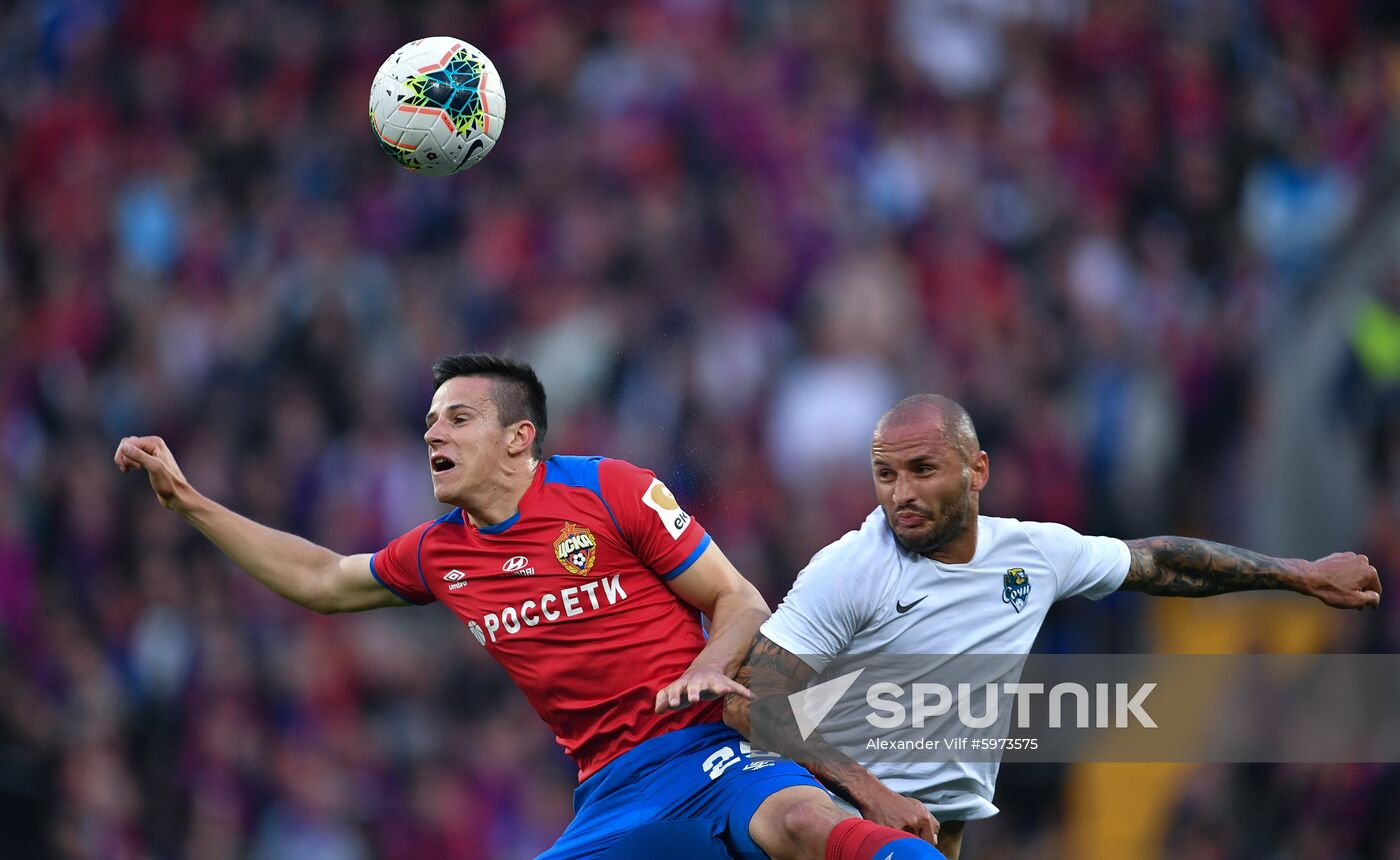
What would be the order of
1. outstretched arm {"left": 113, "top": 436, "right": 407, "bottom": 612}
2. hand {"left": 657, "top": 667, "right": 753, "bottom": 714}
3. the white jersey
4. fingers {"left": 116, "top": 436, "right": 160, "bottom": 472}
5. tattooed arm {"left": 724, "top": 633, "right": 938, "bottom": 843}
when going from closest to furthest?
hand {"left": 657, "top": 667, "right": 753, "bottom": 714} < tattooed arm {"left": 724, "top": 633, "right": 938, "bottom": 843} < the white jersey < fingers {"left": 116, "top": 436, "right": 160, "bottom": 472} < outstretched arm {"left": 113, "top": 436, "right": 407, "bottom": 612}

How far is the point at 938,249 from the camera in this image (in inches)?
486

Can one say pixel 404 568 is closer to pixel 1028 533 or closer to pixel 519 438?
pixel 519 438

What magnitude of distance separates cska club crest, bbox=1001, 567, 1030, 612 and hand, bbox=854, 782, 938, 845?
801mm

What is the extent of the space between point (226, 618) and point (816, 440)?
387cm

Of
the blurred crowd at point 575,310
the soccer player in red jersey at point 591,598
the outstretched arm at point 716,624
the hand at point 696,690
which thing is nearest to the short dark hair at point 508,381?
the soccer player in red jersey at point 591,598

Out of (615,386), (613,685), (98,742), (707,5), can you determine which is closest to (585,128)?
(707,5)

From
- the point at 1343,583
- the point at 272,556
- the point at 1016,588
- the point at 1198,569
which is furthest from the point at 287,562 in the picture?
the point at 1343,583

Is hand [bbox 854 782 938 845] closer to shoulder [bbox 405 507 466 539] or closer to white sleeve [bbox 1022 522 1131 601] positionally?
white sleeve [bbox 1022 522 1131 601]

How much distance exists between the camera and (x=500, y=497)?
641cm

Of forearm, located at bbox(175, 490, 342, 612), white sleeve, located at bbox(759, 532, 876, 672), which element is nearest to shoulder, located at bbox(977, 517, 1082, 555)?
white sleeve, located at bbox(759, 532, 876, 672)

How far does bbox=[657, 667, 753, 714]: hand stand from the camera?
554cm

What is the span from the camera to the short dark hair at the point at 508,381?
6.52 meters

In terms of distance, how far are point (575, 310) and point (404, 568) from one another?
5870 millimetres

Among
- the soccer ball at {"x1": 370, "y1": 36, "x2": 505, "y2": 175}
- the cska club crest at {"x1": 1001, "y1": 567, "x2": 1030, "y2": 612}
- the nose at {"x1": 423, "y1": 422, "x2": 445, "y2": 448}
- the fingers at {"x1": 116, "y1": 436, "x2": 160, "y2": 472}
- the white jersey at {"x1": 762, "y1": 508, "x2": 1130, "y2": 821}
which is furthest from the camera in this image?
the soccer ball at {"x1": 370, "y1": 36, "x2": 505, "y2": 175}
